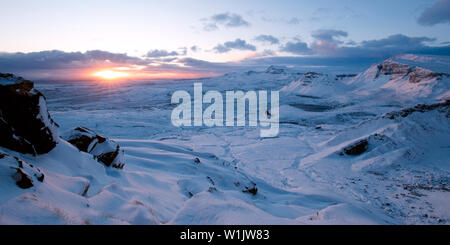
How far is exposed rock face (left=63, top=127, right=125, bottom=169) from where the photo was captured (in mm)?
6078

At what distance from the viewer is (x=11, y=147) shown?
399cm

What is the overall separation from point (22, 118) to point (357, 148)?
47.1ft

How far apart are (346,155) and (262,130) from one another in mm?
10607

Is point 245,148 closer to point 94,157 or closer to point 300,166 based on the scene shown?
point 300,166

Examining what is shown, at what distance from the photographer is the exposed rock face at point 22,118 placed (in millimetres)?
4043

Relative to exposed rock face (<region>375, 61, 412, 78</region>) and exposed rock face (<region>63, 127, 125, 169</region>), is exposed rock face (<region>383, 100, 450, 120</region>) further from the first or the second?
exposed rock face (<region>375, 61, 412, 78</region>)

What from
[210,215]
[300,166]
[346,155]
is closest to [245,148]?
[300,166]

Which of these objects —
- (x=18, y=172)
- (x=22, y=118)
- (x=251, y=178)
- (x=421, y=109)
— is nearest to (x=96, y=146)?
(x=22, y=118)

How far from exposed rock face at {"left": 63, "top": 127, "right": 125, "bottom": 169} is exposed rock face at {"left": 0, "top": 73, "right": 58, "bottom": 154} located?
4.94ft

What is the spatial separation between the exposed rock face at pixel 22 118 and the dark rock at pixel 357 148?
13614 mm

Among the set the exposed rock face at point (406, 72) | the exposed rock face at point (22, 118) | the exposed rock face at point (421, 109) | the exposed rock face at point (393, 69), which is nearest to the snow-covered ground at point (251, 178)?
the exposed rock face at point (421, 109)

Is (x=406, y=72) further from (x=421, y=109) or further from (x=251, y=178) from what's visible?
(x=251, y=178)

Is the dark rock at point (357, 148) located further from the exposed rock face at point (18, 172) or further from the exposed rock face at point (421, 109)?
the exposed rock face at point (18, 172)
